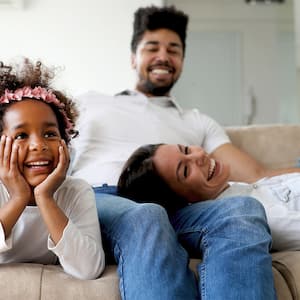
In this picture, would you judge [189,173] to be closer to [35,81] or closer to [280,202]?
[280,202]

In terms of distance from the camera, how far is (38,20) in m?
3.80

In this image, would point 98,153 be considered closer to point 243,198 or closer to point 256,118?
point 243,198

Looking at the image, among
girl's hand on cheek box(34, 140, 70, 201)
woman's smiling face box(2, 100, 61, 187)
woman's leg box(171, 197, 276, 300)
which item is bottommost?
woman's leg box(171, 197, 276, 300)

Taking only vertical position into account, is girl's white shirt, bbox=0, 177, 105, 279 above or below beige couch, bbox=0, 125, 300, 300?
above

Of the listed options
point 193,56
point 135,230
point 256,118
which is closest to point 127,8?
point 193,56

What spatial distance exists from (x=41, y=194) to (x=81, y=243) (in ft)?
0.41

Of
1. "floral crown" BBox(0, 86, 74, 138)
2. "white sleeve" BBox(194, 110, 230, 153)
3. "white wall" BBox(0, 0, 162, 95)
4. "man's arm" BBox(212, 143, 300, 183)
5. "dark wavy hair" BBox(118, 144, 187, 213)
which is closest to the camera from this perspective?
"floral crown" BBox(0, 86, 74, 138)

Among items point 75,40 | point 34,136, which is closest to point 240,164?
point 34,136

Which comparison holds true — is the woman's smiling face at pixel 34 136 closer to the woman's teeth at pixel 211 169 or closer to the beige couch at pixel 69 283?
the beige couch at pixel 69 283

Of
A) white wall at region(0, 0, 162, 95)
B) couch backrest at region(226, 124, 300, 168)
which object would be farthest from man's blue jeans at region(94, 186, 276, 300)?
white wall at region(0, 0, 162, 95)

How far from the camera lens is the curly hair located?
1336 millimetres

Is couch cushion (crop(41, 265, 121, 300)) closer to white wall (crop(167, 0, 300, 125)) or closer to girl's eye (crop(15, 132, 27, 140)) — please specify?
girl's eye (crop(15, 132, 27, 140))

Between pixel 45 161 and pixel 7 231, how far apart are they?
16 centimetres

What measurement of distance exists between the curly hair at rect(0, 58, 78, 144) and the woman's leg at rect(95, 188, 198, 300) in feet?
0.87
